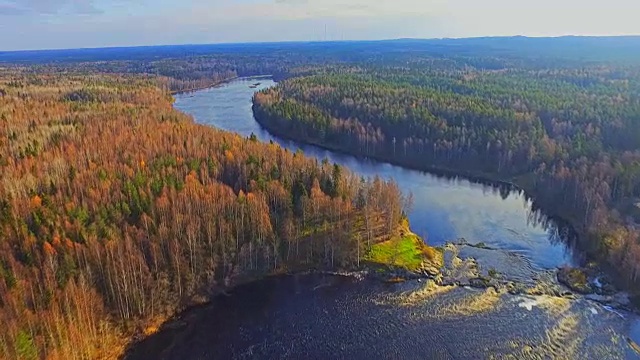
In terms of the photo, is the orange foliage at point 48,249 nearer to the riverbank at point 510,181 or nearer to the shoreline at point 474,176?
the riverbank at point 510,181

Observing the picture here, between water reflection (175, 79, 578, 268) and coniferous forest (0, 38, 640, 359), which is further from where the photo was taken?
water reflection (175, 79, 578, 268)

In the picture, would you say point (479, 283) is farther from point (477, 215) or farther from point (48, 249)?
point (48, 249)

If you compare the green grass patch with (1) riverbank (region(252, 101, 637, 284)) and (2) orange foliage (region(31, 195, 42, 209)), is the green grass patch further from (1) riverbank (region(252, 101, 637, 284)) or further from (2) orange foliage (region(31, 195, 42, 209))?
(2) orange foliage (region(31, 195, 42, 209))

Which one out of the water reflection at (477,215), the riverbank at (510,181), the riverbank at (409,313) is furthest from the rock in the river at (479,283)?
the riverbank at (510,181)

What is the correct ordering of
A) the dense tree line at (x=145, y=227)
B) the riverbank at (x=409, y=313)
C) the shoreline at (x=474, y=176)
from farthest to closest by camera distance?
the shoreline at (x=474, y=176)
the riverbank at (x=409, y=313)
the dense tree line at (x=145, y=227)

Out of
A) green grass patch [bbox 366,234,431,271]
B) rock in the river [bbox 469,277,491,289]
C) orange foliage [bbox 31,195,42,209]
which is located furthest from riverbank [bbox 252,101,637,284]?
orange foliage [bbox 31,195,42,209]

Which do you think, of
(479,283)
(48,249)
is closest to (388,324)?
(479,283)
